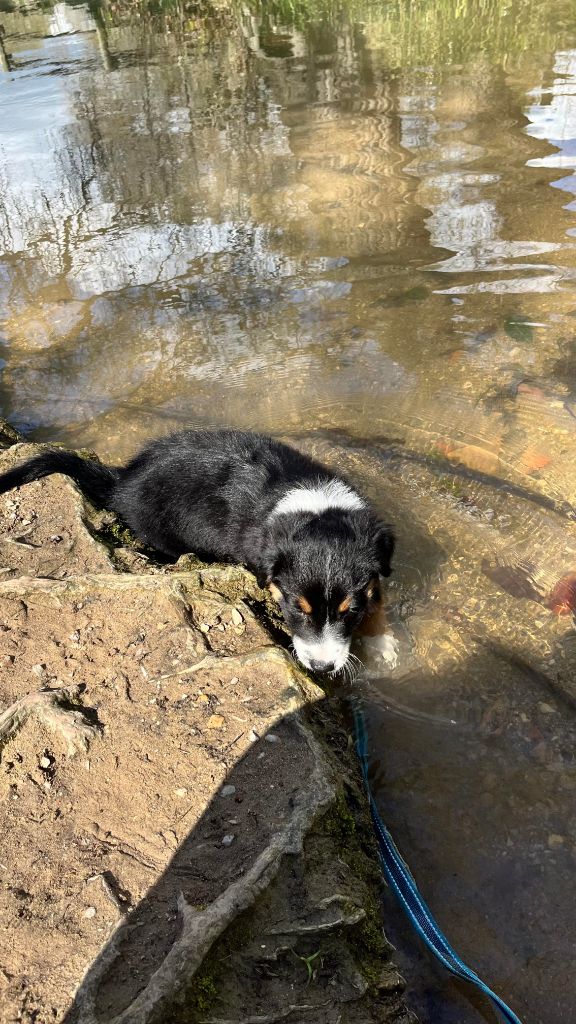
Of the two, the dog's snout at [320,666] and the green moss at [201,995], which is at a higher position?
the green moss at [201,995]

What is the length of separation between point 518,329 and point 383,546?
316 cm

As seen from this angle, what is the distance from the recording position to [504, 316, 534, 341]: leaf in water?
5.81m

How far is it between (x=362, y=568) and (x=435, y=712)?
0.83 meters

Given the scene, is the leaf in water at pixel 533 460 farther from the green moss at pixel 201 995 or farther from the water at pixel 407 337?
the green moss at pixel 201 995

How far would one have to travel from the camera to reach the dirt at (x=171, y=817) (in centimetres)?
204

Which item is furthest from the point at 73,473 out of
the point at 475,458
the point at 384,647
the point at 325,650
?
the point at 475,458

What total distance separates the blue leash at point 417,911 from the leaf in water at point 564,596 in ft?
5.22

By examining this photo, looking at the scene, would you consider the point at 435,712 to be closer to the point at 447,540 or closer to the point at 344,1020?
the point at 447,540

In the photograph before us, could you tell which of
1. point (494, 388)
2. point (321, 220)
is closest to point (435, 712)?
point (494, 388)

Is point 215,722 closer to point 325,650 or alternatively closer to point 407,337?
point 325,650

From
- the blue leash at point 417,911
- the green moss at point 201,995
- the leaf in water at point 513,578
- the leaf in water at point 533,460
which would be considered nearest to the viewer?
the green moss at point 201,995

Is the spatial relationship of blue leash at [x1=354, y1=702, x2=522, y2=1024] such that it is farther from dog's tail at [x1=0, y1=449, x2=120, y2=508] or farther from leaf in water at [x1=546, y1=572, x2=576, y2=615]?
dog's tail at [x1=0, y1=449, x2=120, y2=508]

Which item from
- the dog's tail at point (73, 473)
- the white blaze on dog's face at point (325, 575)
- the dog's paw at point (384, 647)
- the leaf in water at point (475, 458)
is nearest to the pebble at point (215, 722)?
the white blaze on dog's face at point (325, 575)

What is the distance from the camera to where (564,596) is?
3.98 metres
